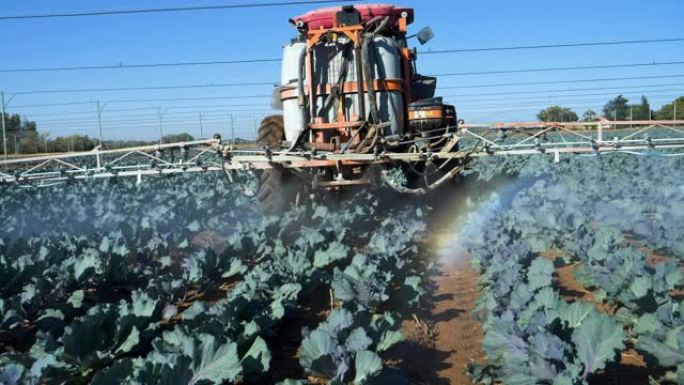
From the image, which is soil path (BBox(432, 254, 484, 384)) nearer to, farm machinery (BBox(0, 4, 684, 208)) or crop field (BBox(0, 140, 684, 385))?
crop field (BBox(0, 140, 684, 385))

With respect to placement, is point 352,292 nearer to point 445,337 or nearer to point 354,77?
point 445,337

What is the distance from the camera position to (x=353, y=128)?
302 inches

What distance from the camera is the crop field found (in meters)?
2.95

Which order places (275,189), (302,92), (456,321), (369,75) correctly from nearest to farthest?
(456,321) < (369,75) < (302,92) < (275,189)

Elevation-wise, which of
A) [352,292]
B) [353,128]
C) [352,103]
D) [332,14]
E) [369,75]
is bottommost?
[352,292]

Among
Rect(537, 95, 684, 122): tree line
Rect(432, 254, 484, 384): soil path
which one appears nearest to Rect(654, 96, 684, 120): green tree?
Rect(537, 95, 684, 122): tree line

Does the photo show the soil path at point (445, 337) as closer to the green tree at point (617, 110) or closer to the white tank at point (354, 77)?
the white tank at point (354, 77)

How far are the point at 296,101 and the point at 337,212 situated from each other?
148 cm

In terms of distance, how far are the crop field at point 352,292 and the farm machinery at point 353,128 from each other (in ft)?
1.78

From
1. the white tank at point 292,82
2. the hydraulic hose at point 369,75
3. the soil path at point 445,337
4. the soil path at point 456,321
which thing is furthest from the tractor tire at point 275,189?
the soil path at point 445,337

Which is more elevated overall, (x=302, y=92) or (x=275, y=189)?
(x=302, y=92)

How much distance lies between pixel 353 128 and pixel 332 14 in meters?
1.57

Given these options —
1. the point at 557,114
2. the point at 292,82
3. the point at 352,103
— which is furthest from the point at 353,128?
the point at 557,114

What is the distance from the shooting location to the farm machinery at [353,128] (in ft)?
23.8
